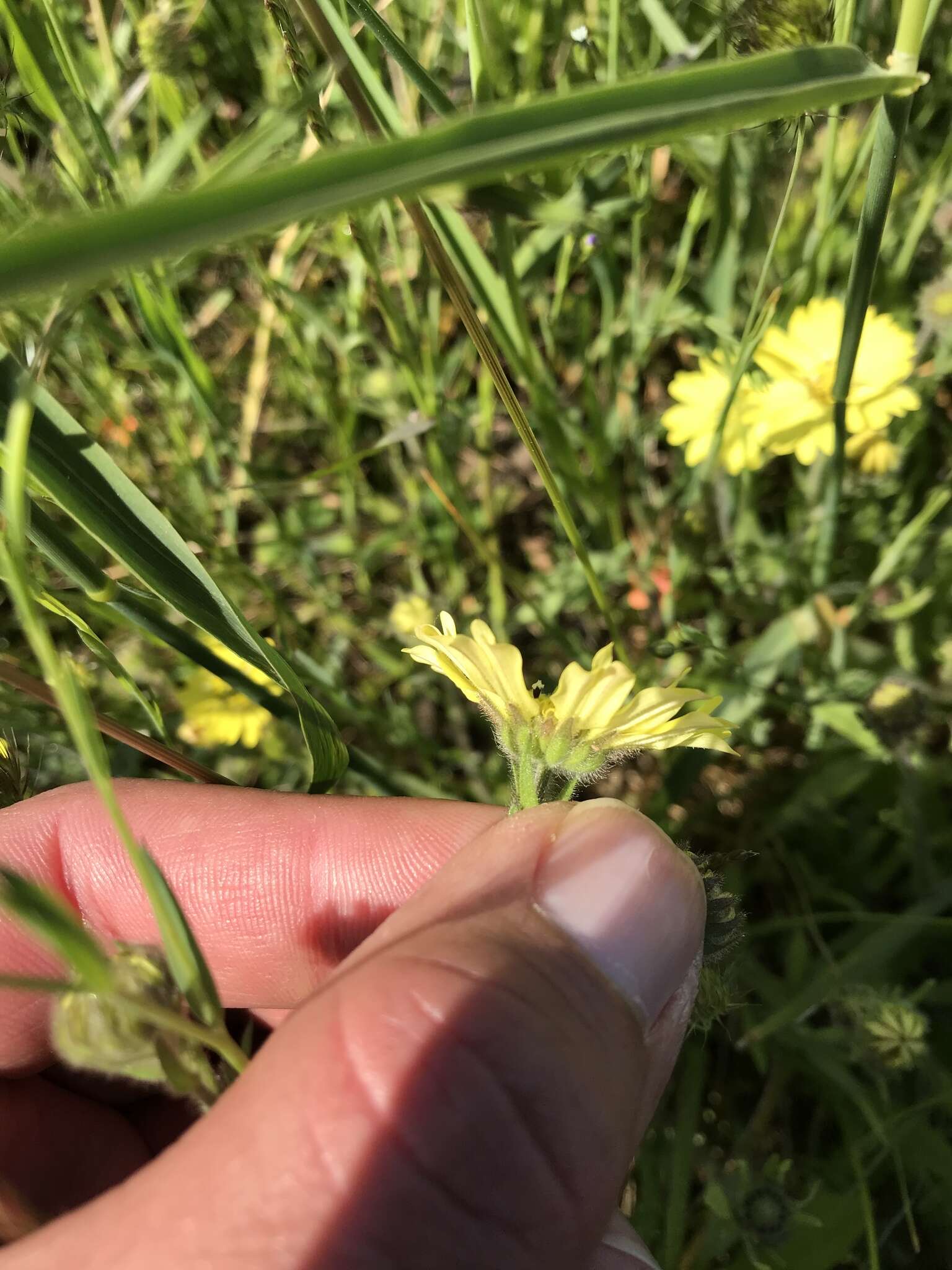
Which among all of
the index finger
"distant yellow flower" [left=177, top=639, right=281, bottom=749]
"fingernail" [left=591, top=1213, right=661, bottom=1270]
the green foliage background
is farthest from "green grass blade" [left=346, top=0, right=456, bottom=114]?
"fingernail" [left=591, top=1213, right=661, bottom=1270]

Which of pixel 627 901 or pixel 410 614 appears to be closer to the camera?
pixel 627 901

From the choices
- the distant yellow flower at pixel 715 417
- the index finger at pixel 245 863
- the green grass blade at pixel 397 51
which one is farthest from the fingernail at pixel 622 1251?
the green grass blade at pixel 397 51

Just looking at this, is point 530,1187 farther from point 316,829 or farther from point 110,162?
point 110,162

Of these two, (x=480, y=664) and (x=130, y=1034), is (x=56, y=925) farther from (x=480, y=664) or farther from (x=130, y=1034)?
(x=480, y=664)

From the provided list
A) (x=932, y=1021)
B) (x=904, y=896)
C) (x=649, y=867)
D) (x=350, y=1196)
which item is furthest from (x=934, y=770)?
(x=350, y=1196)

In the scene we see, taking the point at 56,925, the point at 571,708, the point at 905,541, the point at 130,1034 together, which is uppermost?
the point at 56,925

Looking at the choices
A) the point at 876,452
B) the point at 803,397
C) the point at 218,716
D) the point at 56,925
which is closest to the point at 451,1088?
the point at 56,925

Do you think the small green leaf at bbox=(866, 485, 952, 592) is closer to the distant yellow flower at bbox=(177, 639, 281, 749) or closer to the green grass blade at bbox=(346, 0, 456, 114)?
the green grass blade at bbox=(346, 0, 456, 114)

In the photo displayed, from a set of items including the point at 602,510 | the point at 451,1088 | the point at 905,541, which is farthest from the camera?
the point at 602,510
